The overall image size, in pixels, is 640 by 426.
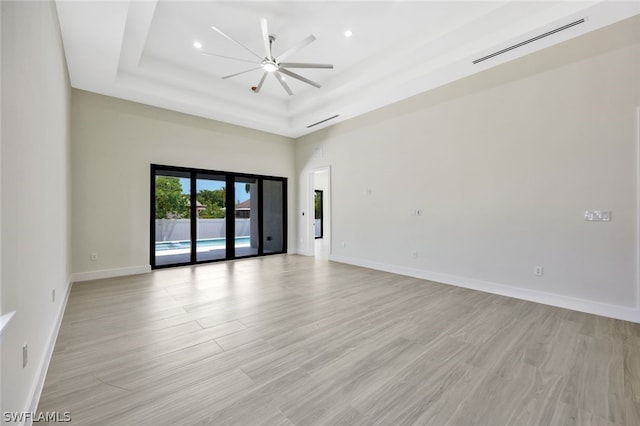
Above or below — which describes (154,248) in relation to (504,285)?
above

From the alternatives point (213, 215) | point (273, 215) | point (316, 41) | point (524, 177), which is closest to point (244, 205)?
point (213, 215)

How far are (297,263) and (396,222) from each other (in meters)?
2.46

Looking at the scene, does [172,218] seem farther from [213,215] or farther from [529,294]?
[529,294]

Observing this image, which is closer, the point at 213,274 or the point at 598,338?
the point at 598,338

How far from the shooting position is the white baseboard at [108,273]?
463 cm

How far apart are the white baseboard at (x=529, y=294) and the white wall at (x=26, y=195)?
4.90 m

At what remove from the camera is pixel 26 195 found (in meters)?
1.65

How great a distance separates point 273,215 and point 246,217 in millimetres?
891

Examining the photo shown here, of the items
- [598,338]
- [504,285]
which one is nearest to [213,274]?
[504,285]

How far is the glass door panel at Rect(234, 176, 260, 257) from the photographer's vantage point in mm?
6785

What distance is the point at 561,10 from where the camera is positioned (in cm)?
294

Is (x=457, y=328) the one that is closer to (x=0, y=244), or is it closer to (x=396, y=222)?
(x=396, y=222)

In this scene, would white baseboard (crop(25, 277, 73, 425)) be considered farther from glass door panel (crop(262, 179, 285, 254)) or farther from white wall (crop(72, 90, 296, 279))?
glass door panel (crop(262, 179, 285, 254))

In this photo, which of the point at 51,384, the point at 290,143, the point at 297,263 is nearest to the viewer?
the point at 51,384
